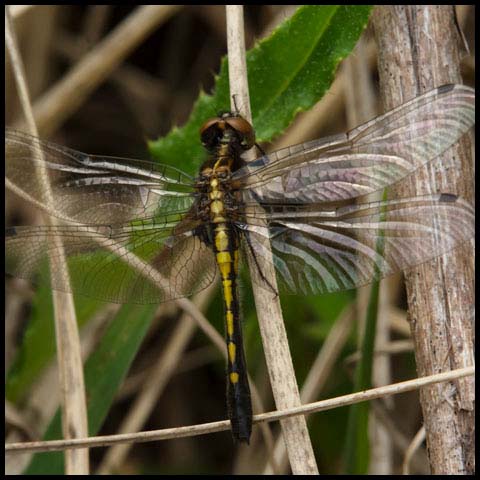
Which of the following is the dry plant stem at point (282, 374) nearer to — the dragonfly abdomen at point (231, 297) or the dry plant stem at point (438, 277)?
the dragonfly abdomen at point (231, 297)

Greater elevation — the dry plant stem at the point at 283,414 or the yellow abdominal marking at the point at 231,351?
the yellow abdominal marking at the point at 231,351

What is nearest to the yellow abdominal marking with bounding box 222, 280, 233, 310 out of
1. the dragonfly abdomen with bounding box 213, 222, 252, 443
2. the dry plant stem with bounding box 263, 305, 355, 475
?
the dragonfly abdomen with bounding box 213, 222, 252, 443

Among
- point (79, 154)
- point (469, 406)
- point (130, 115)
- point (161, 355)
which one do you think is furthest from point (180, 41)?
point (469, 406)

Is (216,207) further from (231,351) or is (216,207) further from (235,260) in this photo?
(231,351)

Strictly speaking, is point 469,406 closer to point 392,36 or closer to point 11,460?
point 392,36

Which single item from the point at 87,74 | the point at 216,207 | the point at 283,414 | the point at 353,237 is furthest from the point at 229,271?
the point at 87,74

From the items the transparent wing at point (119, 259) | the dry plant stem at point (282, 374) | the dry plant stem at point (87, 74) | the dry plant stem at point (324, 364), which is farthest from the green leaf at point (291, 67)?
the dry plant stem at point (87, 74)

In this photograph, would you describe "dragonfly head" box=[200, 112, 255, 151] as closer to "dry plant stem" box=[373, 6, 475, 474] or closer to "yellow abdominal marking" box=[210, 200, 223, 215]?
"yellow abdominal marking" box=[210, 200, 223, 215]
